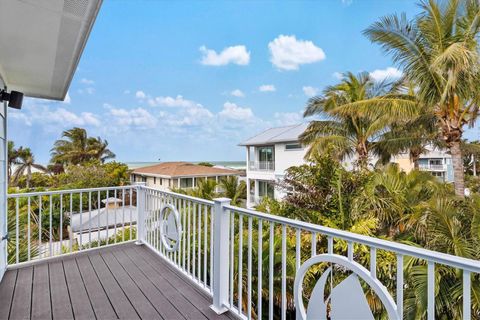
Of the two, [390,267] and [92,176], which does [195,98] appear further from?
[390,267]

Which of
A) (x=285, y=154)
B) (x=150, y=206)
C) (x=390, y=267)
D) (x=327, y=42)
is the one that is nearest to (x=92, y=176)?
(x=285, y=154)

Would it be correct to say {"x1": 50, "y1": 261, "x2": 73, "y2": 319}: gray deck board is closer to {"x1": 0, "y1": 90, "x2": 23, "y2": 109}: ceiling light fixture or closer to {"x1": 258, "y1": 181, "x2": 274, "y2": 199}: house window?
{"x1": 0, "y1": 90, "x2": 23, "y2": 109}: ceiling light fixture

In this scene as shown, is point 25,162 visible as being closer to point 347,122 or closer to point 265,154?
point 265,154

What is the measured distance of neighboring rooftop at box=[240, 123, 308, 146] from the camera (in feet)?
56.7

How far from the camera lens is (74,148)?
95.3ft

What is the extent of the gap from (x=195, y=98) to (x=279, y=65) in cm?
1605

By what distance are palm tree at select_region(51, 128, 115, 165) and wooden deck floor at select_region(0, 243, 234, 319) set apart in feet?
96.2

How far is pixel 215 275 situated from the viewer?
2.56 m

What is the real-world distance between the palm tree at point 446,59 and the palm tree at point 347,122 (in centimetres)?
274

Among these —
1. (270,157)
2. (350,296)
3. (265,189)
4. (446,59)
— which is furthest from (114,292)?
(270,157)

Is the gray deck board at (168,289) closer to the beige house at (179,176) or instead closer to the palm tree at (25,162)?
the beige house at (179,176)

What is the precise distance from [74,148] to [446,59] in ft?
104

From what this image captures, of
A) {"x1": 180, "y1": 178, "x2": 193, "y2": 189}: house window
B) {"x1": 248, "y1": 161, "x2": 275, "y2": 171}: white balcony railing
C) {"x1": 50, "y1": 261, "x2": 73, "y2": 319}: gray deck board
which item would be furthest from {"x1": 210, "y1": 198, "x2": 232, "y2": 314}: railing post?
{"x1": 180, "y1": 178, "x2": 193, "y2": 189}: house window

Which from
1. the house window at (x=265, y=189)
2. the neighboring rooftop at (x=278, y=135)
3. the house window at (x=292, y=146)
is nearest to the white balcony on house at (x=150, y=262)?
the house window at (x=292, y=146)
